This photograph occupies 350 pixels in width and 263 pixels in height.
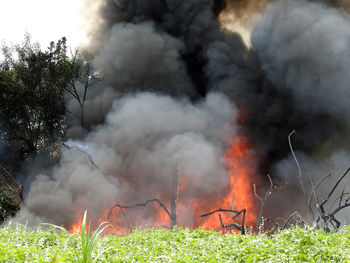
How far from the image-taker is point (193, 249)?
19.2ft

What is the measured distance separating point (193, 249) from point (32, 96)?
12845 mm

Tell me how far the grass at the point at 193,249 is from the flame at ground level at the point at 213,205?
248 inches

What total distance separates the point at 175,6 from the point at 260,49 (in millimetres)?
4472

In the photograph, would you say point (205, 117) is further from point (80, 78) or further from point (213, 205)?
point (80, 78)

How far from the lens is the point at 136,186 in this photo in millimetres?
14734

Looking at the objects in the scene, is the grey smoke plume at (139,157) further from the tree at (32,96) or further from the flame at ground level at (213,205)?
the tree at (32,96)

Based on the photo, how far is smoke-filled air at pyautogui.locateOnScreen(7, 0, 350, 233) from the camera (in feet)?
45.3

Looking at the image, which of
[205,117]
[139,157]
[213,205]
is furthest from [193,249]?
[205,117]

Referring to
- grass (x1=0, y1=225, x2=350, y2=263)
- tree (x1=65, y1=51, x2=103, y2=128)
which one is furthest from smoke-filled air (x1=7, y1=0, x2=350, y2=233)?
grass (x1=0, y1=225, x2=350, y2=263)

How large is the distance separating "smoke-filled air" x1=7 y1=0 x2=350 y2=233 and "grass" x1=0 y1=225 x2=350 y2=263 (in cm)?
643

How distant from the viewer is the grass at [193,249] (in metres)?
4.96

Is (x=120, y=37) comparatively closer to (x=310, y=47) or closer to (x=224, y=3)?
(x=224, y=3)

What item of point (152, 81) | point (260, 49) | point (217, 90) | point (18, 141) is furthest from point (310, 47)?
point (18, 141)

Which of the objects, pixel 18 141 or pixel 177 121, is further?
pixel 18 141
